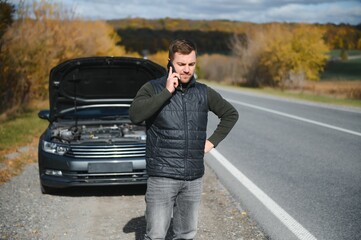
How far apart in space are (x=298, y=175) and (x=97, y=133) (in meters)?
3.26

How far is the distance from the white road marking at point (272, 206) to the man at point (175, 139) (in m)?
1.84

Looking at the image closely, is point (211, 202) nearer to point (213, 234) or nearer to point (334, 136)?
point (213, 234)

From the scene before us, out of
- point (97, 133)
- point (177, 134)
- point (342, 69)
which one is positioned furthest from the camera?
point (342, 69)

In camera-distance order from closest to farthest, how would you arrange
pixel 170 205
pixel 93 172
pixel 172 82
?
pixel 172 82 < pixel 170 205 < pixel 93 172

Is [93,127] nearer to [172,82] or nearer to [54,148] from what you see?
[54,148]

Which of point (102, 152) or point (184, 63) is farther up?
point (184, 63)

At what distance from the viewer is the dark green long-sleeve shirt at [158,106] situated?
8.91ft

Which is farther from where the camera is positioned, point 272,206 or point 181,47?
point 272,206

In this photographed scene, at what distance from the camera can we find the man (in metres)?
2.82

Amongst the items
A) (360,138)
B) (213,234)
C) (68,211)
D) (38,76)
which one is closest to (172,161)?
(213,234)

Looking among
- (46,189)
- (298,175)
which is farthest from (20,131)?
(298,175)

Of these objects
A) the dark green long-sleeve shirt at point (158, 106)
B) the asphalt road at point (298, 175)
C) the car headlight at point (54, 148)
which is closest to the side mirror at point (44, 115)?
the car headlight at point (54, 148)

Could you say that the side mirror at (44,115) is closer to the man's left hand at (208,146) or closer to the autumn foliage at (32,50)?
the man's left hand at (208,146)

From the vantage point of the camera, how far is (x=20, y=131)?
11797 millimetres
